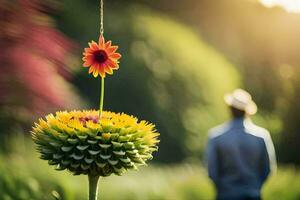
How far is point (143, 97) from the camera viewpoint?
12.4 meters

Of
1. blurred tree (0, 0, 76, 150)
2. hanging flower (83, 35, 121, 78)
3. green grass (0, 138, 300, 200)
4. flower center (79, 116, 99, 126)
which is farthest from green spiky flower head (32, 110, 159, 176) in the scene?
blurred tree (0, 0, 76, 150)

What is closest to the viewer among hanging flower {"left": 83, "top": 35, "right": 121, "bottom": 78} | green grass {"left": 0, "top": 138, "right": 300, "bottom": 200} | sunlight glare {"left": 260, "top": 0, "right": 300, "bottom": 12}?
hanging flower {"left": 83, "top": 35, "right": 121, "bottom": 78}

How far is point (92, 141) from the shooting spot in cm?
344

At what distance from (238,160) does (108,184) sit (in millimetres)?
1783

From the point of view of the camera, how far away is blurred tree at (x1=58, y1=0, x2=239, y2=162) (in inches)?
489

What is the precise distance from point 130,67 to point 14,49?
5379 millimetres

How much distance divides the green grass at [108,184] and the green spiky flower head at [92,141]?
101 inches

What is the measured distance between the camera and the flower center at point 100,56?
359 centimetres

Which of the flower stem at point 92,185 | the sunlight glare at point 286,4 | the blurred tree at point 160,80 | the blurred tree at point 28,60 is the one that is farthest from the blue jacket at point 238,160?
the sunlight glare at point 286,4

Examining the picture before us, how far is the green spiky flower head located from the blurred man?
2.79 m

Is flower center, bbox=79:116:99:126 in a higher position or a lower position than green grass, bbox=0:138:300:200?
lower

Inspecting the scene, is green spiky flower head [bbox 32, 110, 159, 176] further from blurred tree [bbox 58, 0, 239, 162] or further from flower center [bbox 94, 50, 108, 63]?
blurred tree [bbox 58, 0, 239, 162]

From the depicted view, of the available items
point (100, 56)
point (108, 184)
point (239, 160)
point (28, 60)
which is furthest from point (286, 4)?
point (100, 56)

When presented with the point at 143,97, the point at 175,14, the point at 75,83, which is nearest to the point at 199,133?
the point at 143,97
